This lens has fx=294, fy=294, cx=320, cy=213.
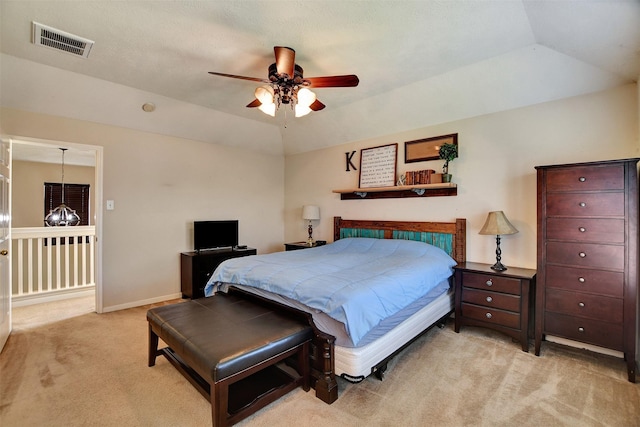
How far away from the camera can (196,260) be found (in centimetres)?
412

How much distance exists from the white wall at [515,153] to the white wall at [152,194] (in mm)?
2333

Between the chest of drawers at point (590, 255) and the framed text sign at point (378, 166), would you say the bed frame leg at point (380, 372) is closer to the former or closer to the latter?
the chest of drawers at point (590, 255)

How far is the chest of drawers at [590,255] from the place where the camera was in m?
2.23

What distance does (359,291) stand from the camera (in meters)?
2.03

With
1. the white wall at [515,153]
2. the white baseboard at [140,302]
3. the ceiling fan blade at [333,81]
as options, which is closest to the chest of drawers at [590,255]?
the white wall at [515,153]

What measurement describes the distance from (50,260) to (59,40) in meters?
3.32

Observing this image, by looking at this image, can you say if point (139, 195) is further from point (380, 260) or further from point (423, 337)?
point (423, 337)

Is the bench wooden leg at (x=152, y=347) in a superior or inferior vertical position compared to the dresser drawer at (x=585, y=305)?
inferior

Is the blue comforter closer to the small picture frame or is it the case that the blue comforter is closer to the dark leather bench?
the dark leather bench

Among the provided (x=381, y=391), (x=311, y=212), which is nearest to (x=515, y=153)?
(x=381, y=391)

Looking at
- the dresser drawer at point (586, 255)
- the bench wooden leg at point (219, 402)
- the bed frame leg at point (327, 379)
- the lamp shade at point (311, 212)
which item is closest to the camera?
the bench wooden leg at point (219, 402)

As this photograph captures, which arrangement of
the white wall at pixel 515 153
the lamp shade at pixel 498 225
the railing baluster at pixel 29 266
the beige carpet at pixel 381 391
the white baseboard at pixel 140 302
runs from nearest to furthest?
the beige carpet at pixel 381 391, the white wall at pixel 515 153, the lamp shade at pixel 498 225, the white baseboard at pixel 140 302, the railing baluster at pixel 29 266

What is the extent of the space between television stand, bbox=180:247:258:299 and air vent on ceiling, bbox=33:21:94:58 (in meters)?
2.58

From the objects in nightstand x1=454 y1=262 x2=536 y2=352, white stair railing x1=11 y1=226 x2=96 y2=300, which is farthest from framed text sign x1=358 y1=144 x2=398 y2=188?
white stair railing x1=11 y1=226 x2=96 y2=300
